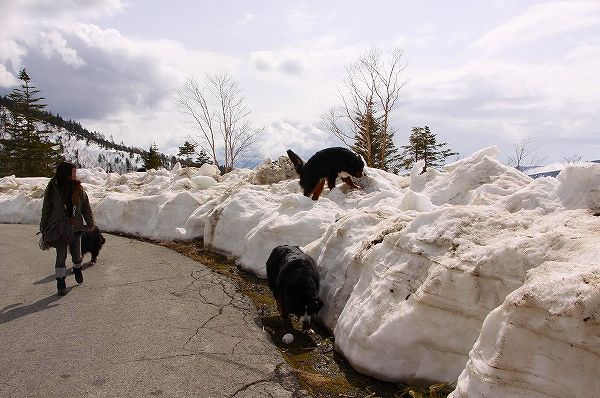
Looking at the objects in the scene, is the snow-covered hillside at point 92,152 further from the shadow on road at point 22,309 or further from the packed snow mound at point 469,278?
the packed snow mound at point 469,278

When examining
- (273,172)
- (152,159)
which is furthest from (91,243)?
(152,159)

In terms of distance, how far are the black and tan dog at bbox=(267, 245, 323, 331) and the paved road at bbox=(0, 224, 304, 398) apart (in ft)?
1.64

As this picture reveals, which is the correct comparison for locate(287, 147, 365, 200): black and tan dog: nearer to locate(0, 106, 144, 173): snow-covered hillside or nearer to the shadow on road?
the shadow on road

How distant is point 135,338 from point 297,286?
2.05 metres

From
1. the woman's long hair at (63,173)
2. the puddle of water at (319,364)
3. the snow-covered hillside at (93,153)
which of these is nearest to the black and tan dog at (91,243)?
the woman's long hair at (63,173)

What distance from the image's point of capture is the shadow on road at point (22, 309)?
566 centimetres

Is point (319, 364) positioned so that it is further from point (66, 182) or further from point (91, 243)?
point (91, 243)

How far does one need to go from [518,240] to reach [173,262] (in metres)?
7.11

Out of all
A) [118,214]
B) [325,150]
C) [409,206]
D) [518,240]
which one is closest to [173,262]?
[325,150]

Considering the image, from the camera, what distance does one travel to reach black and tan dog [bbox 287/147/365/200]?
9.99 m

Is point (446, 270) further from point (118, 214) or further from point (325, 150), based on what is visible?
point (118, 214)

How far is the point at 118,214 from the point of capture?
1395 cm

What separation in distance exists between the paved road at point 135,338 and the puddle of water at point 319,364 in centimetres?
17

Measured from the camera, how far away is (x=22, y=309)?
6000 millimetres
